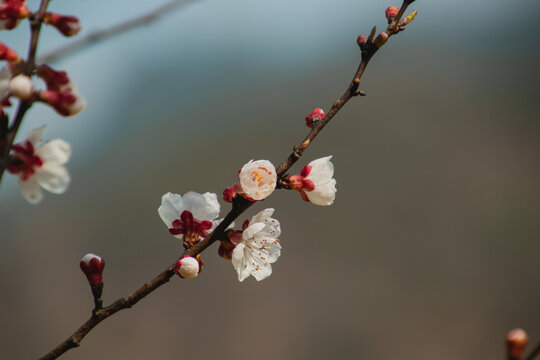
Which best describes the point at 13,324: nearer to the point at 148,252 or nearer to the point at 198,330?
the point at 148,252

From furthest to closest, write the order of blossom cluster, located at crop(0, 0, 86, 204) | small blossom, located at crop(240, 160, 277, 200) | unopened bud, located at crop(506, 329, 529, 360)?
small blossom, located at crop(240, 160, 277, 200)
blossom cluster, located at crop(0, 0, 86, 204)
unopened bud, located at crop(506, 329, 529, 360)

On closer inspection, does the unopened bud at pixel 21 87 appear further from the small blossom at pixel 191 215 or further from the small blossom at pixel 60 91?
the small blossom at pixel 191 215

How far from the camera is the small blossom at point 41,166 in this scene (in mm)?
756

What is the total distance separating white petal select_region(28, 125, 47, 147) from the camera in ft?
2.51

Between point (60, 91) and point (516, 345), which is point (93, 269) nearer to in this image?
point (60, 91)

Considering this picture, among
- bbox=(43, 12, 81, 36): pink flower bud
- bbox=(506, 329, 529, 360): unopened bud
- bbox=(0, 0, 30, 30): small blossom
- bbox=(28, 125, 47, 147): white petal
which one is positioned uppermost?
bbox=(0, 0, 30, 30): small blossom

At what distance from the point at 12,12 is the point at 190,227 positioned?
0.51 m

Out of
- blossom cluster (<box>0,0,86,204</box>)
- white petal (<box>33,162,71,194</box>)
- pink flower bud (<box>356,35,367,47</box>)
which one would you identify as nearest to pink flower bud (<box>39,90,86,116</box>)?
blossom cluster (<box>0,0,86,204</box>)

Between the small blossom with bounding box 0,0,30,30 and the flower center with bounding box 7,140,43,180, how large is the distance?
0.60 feet

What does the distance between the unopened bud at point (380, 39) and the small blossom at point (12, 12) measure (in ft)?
1.96

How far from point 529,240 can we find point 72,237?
38.6 ft

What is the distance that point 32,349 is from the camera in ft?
32.4

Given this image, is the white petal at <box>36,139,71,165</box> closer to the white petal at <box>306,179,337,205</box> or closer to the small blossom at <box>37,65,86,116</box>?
the small blossom at <box>37,65,86,116</box>

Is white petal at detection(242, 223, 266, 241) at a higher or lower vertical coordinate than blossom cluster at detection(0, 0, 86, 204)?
lower
